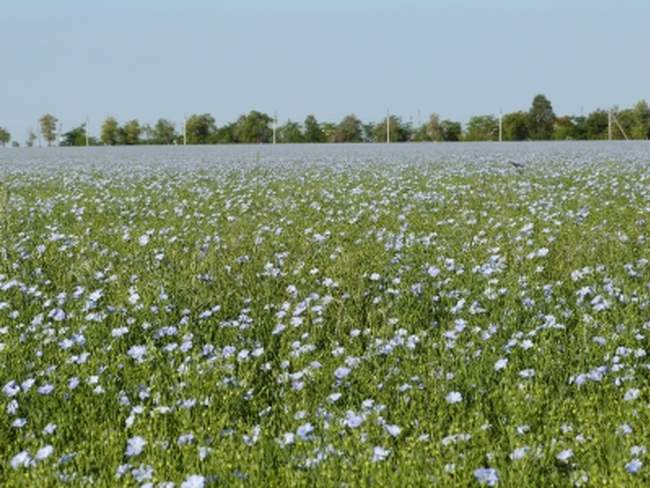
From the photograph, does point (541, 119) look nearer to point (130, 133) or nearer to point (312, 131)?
point (312, 131)

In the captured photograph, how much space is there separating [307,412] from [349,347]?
109cm

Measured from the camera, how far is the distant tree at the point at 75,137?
74.1 metres

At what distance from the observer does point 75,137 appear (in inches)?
2960

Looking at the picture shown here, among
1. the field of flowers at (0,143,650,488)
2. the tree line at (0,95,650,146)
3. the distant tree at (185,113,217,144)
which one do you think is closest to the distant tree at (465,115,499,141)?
the tree line at (0,95,650,146)

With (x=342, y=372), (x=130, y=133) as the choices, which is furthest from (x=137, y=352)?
(x=130, y=133)

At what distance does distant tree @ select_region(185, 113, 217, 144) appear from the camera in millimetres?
67500

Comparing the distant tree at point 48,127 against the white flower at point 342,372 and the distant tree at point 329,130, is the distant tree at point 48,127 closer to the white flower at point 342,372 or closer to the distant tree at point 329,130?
the distant tree at point 329,130

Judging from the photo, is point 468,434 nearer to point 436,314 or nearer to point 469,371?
point 469,371

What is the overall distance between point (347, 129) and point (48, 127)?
2945 cm

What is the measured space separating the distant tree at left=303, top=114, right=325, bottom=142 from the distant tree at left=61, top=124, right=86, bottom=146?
2147cm

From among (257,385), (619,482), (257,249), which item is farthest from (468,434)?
(257,249)

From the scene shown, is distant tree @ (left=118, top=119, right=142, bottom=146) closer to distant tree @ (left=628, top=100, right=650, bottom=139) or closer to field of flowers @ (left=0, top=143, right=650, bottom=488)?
distant tree @ (left=628, top=100, right=650, bottom=139)

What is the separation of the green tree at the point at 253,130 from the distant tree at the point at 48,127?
20283mm

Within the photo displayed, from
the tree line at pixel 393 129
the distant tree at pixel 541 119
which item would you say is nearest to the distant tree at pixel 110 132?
the tree line at pixel 393 129
